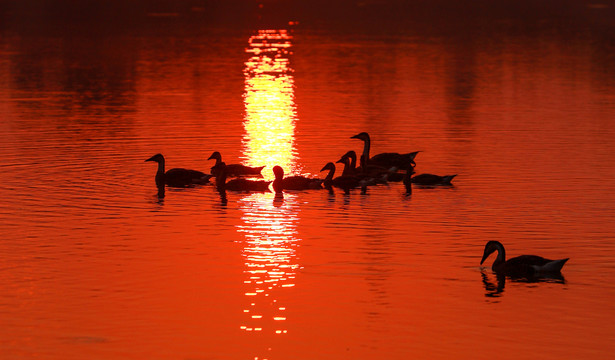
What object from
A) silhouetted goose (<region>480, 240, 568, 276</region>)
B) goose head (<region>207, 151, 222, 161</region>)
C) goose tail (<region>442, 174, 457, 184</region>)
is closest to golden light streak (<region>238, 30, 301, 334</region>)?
goose head (<region>207, 151, 222, 161</region>)

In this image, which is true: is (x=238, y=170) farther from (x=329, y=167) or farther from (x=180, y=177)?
(x=329, y=167)

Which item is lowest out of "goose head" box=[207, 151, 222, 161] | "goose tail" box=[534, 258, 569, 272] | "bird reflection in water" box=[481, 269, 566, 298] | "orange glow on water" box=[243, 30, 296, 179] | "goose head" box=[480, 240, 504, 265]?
"bird reflection in water" box=[481, 269, 566, 298]

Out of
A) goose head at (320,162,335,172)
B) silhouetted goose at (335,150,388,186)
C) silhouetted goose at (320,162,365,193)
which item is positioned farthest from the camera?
goose head at (320,162,335,172)

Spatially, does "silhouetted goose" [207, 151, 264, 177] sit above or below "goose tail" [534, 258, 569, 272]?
above

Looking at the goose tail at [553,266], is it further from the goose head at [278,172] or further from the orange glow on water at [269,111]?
the orange glow on water at [269,111]

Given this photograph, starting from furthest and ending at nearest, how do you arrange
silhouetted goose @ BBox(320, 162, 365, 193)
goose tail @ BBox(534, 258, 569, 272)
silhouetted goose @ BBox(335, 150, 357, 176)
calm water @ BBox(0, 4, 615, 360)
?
silhouetted goose @ BBox(335, 150, 357, 176), silhouetted goose @ BBox(320, 162, 365, 193), goose tail @ BBox(534, 258, 569, 272), calm water @ BBox(0, 4, 615, 360)

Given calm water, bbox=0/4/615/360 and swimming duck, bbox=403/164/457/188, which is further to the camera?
swimming duck, bbox=403/164/457/188

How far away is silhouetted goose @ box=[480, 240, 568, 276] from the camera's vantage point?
20.8 m

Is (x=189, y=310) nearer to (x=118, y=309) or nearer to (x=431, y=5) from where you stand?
(x=118, y=309)

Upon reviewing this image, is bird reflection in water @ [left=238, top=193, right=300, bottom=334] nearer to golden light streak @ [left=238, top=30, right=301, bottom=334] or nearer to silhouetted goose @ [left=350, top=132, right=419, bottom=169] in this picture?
golden light streak @ [left=238, top=30, right=301, bottom=334]

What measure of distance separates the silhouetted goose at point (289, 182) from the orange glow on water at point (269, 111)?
2.93m

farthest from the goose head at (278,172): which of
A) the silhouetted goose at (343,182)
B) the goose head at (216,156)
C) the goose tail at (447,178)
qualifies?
the goose tail at (447,178)

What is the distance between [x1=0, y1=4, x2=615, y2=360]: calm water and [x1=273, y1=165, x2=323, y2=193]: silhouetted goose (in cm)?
26

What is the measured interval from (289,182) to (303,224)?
15.5 ft
